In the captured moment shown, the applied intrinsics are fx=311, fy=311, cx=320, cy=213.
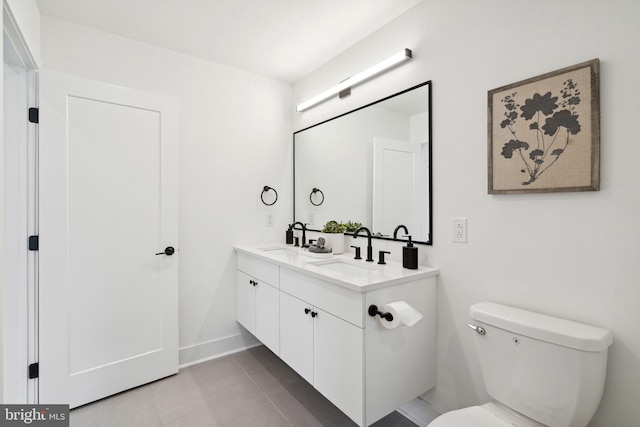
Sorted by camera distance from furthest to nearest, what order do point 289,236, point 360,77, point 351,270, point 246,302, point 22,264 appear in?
point 289,236
point 246,302
point 360,77
point 351,270
point 22,264

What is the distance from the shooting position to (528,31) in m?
1.38

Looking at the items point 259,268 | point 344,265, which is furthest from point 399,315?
point 259,268

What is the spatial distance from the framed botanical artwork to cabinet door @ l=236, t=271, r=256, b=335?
182cm

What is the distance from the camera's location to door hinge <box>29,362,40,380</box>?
5.97ft

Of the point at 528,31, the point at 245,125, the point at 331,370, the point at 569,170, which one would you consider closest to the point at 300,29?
the point at 245,125

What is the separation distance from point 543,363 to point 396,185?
3.85ft

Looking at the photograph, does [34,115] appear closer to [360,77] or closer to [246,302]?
[246,302]

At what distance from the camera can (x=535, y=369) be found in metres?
1.19

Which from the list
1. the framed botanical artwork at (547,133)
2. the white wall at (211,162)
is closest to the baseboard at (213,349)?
the white wall at (211,162)

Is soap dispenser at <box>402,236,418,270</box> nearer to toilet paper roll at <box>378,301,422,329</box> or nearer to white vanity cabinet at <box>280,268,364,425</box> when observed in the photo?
toilet paper roll at <box>378,301,422,329</box>

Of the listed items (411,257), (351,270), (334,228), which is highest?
(334,228)

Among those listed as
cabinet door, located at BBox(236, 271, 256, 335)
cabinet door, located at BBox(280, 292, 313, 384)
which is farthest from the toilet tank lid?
cabinet door, located at BBox(236, 271, 256, 335)

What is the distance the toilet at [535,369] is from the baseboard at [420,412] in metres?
0.51

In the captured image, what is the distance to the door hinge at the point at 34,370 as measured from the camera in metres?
1.82
